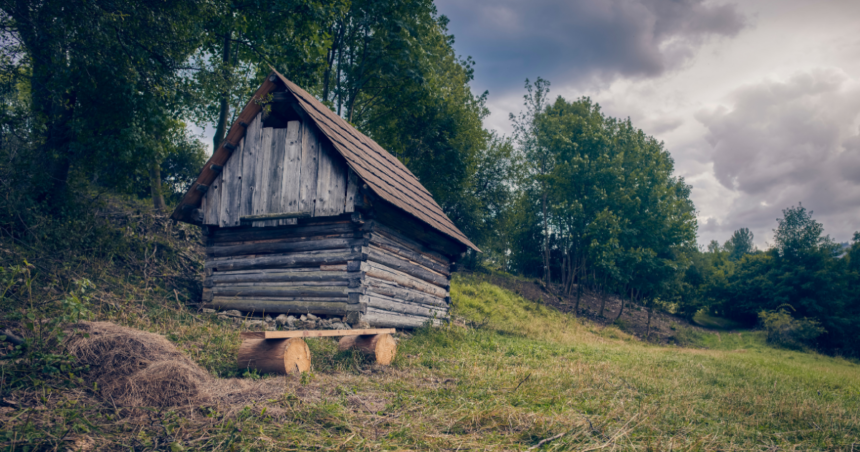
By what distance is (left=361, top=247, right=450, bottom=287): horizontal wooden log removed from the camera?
9.56 meters

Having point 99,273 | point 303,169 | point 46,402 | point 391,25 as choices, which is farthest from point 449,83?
point 46,402

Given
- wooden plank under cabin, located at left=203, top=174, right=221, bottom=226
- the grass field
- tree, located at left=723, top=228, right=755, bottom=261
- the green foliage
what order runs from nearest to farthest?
the grass field → wooden plank under cabin, located at left=203, top=174, right=221, bottom=226 → the green foliage → tree, located at left=723, top=228, right=755, bottom=261

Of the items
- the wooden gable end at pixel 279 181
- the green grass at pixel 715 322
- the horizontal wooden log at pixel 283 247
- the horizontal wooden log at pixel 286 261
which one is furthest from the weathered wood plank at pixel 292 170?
the green grass at pixel 715 322

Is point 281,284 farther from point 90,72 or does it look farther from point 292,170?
point 90,72

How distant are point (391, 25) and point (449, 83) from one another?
7474 millimetres

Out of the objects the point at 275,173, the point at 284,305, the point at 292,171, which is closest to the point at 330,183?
the point at 292,171

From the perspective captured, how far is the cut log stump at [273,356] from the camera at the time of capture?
5.34m

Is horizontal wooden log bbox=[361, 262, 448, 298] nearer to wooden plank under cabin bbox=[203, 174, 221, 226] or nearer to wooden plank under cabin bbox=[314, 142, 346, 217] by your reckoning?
wooden plank under cabin bbox=[314, 142, 346, 217]

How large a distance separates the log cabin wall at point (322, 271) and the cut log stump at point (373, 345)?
6.79 feet

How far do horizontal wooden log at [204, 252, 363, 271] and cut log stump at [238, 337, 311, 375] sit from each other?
3.78 m

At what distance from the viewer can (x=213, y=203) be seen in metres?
10.8

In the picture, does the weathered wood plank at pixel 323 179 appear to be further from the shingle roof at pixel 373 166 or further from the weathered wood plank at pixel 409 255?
the weathered wood plank at pixel 409 255

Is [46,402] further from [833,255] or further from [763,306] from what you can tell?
[833,255]

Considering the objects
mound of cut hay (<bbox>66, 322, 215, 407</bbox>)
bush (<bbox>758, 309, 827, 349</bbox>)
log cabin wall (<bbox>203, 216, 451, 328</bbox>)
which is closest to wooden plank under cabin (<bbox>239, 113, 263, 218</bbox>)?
log cabin wall (<bbox>203, 216, 451, 328</bbox>)
